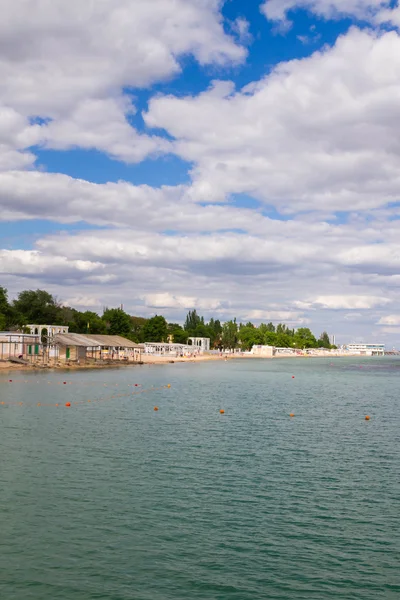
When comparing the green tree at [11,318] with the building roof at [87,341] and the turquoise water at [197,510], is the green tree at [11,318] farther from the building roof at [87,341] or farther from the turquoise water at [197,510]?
the turquoise water at [197,510]

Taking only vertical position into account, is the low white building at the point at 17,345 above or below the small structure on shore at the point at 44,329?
below

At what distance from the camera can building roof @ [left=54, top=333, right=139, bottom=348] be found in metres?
127

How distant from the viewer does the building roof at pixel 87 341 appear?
418 feet

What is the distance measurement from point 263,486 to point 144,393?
4940cm

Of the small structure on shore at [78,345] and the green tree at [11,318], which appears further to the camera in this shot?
the green tree at [11,318]

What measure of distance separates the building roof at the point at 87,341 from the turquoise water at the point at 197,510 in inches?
3186

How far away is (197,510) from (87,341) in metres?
116

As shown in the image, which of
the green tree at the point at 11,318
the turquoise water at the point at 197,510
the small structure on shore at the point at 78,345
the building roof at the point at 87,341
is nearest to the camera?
the turquoise water at the point at 197,510

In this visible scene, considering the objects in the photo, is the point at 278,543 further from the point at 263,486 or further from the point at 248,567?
the point at 263,486

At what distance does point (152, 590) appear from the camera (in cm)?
1667

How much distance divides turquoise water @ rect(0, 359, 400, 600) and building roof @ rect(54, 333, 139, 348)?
265 ft

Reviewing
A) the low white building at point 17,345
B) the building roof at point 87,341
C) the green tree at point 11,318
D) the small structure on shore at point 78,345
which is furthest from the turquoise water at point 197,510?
the green tree at point 11,318

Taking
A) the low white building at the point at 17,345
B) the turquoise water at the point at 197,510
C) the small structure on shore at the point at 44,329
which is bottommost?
the turquoise water at the point at 197,510

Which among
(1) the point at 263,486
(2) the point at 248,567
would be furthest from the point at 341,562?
(1) the point at 263,486
